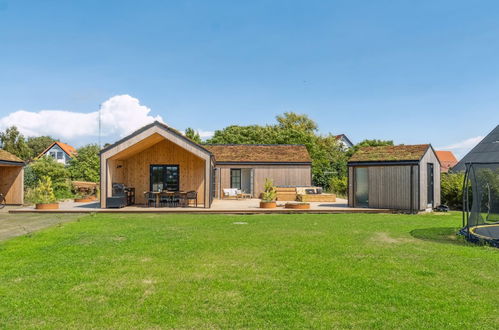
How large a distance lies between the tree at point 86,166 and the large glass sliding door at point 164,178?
1405cm

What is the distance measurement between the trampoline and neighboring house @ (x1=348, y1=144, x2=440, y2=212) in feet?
16.0

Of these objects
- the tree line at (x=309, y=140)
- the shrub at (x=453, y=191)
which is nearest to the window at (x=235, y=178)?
the tree line at (x=309, y=140)

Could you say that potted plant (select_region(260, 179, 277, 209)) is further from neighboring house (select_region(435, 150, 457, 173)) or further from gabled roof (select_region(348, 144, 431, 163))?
neighboring house (select_region(435, 150, 457, 173))

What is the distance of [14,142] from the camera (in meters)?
38.9

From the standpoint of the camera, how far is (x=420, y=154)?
15.3m

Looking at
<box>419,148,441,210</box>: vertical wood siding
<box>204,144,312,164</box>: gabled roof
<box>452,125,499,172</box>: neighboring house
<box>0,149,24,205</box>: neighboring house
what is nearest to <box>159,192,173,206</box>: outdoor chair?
<box>204,144,312,164</box>: gabled roof

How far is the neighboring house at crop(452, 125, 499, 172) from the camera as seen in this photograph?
27.7 meters

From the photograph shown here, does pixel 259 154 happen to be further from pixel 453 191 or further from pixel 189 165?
pixel 453 191

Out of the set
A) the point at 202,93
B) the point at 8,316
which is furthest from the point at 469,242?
the point at 202,93

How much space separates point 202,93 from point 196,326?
71.1 ft

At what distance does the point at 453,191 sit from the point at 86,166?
1155 inches

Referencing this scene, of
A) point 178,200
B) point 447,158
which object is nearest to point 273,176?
point 178,200

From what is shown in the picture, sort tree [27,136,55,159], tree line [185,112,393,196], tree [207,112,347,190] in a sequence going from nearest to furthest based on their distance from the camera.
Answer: tree line [185,112,393,196]
tree [207,112,347,190]
tree [27,136,55,159]

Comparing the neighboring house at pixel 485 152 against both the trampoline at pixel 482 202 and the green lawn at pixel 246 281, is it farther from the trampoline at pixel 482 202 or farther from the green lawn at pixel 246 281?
the green lawn at pixel 246 281
